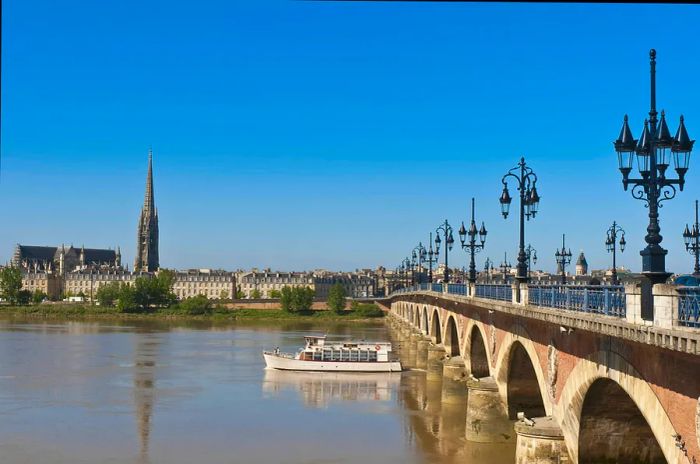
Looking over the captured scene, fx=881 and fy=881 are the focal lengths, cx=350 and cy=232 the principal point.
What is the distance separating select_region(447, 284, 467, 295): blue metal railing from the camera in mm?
38219

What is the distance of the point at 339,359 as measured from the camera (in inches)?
2156

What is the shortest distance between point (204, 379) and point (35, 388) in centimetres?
909

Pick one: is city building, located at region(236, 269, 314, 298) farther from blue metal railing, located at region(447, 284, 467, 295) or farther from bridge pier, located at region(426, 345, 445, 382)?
blue metal railing, located at region(447, 284, 467, 295)

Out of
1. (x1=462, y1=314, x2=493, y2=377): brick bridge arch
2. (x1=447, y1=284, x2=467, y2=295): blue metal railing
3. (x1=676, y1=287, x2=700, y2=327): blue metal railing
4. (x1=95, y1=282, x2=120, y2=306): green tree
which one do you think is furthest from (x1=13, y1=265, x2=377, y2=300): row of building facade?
(x1=676, y1=287, x2=700, y2=327): blue metal railing

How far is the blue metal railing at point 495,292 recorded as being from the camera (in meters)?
25.9

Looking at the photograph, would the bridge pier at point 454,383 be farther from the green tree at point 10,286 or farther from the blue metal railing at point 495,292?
the green tree at point 10,286

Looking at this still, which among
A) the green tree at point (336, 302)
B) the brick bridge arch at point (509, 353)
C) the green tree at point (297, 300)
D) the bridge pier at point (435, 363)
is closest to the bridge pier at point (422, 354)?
the bridge pier at point (435, 363)

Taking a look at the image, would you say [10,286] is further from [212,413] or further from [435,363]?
[212,413]

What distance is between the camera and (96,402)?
3897cm

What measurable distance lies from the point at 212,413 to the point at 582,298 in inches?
888

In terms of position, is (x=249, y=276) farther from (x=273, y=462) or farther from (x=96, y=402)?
(x=273, y=462)

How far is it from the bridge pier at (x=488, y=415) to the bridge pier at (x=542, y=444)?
24.8 feet

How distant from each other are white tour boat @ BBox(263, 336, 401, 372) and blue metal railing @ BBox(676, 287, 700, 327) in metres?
41.8

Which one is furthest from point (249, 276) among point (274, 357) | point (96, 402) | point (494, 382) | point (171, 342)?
point (494, 382)
